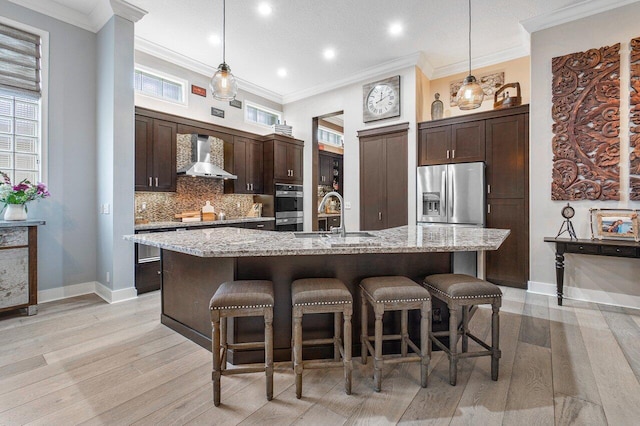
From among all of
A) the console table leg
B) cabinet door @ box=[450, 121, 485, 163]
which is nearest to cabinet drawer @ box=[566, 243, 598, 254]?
the console table leg

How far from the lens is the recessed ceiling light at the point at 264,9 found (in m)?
3.64

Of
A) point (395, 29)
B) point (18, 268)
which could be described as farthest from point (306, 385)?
point (395, 29)

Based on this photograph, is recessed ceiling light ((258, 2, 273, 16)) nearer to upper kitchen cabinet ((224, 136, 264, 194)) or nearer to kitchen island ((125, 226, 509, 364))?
upper kitchen cabinet ((224, 136, 264, 194))

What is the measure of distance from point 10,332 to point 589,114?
250 inches

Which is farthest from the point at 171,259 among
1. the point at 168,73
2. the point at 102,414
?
the point at 168,73

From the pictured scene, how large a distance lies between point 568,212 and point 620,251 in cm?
63

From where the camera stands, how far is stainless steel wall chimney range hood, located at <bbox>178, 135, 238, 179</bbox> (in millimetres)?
4723

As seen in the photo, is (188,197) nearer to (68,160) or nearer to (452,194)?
(68,160)

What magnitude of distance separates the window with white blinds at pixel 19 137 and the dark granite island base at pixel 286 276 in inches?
103

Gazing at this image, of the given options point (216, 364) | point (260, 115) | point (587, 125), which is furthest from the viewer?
point (260, 115)

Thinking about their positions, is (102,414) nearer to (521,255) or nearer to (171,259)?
(171,259)

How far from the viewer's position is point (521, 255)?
4207 millimetres

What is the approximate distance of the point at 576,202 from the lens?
3701 millimetres

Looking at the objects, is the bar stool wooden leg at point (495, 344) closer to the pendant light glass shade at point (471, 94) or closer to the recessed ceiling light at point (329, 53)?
the pendant light glass shade at point (471, 94)
